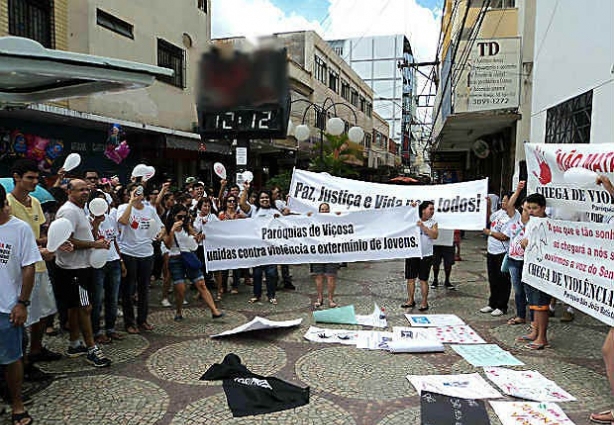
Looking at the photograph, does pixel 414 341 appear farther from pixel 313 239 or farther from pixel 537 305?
pixel 313 239

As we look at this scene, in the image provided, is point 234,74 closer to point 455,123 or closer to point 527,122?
point 527,122

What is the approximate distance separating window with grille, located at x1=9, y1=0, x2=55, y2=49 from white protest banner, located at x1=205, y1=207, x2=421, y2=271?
280 inches

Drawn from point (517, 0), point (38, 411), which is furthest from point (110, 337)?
point (517, 0)

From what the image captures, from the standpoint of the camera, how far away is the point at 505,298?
21.6 feet

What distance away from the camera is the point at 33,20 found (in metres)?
10.6

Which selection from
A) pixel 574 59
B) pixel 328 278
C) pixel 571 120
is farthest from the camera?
pixel 571 120

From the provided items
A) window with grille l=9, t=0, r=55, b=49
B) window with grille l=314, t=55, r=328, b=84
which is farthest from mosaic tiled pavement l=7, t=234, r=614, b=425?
window with grille l=314, t=55, r=328, b=84

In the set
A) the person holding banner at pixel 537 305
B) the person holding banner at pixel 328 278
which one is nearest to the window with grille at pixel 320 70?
the person holding banner at pixel 328 278

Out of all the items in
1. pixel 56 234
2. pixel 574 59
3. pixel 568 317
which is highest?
pixel 574 59

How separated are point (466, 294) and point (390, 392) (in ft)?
13.4

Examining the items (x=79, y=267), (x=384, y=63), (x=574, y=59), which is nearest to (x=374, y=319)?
(x=79, y=267)

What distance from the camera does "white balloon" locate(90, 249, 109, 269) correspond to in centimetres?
468

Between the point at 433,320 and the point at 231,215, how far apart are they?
136 inches

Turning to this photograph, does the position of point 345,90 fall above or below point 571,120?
above
